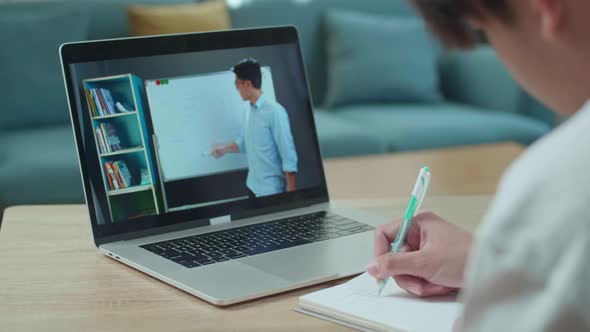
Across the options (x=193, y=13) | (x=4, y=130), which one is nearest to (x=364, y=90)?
(x=193, y=13)

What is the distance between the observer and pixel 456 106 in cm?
342

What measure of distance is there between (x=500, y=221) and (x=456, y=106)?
301cm

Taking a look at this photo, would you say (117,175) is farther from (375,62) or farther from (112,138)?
(375,62)

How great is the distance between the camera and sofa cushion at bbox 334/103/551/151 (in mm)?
2971

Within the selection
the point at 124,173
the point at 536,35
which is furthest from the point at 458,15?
the point at 124,173

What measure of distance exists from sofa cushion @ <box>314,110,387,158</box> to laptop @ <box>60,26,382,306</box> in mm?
1503

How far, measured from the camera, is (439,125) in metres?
3.05

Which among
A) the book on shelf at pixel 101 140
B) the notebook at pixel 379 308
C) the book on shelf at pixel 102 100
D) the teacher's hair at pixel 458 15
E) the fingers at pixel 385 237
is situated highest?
the book on shelf at pixel 102 100

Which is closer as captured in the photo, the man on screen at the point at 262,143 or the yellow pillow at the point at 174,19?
the man on screen at the point at 262,143

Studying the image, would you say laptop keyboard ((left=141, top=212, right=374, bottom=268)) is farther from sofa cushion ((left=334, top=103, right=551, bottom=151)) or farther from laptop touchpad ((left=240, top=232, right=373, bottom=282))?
sofa cushion ((left=334, top=103, right=551, bottom=151))

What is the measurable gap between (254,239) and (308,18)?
95.3 inches

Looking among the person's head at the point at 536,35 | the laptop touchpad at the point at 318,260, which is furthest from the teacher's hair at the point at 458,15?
Result: the laptop touchpad at the point at 318,260

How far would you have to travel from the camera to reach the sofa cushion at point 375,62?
334 centimetres

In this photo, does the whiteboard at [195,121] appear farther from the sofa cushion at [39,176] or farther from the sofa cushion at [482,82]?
the sofa cushion at [482,82]
